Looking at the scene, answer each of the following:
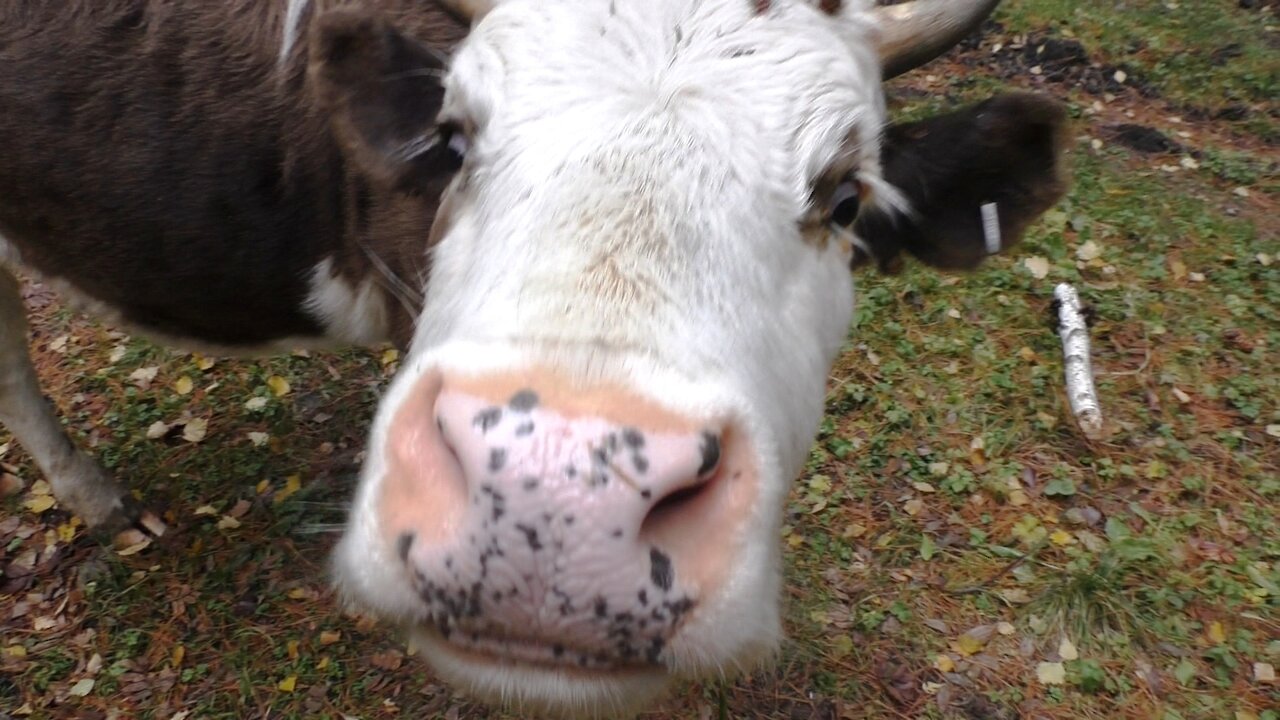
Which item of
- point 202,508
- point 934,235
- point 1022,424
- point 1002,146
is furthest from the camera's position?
point 1022,424

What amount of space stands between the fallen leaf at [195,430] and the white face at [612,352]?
3145 millimetres

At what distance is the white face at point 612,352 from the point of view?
1.24 meters

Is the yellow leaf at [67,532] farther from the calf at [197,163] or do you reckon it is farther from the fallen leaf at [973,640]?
the fallen leaf at [973,640]

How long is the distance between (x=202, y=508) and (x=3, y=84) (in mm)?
2204

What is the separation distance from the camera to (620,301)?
1408 mm

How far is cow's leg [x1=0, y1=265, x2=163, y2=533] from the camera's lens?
141 inches

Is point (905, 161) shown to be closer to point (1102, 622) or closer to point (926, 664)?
point (926, 664)

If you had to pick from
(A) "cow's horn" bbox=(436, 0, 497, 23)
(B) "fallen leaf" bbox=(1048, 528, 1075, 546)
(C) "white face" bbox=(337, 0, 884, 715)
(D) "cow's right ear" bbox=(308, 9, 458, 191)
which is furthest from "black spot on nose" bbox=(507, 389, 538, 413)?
(B) "fallen leaf" bbox=(1048, 528, 1075, 546)

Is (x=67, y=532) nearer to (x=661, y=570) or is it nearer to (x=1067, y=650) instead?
(x=661, y=570)

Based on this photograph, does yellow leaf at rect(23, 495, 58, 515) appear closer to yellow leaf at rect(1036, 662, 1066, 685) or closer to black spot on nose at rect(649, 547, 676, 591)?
black spot on nose at rect(649, 547, 676, 591)

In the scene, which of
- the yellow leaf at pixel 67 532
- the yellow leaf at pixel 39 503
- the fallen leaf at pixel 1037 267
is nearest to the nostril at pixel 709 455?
the yellow leaf at pixel 67 532

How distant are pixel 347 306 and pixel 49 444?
72.0 inches

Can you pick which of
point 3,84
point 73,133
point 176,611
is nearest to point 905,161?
point 73,133

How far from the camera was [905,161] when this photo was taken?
2.34 meters
